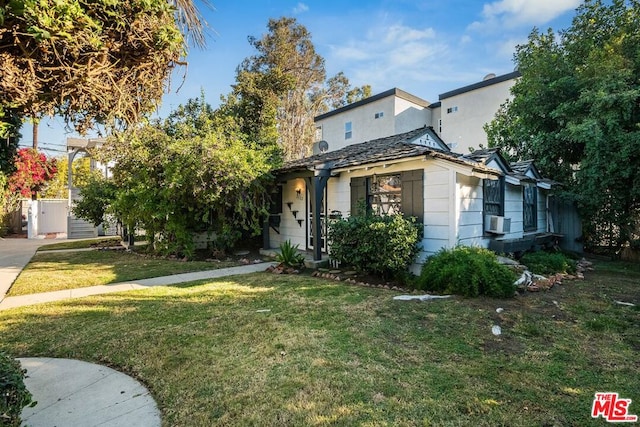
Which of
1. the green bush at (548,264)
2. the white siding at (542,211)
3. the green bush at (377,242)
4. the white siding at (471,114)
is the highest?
the white siding at (471,114)

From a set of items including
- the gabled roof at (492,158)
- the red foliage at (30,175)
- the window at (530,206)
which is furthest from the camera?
the red foliage at (30,175)

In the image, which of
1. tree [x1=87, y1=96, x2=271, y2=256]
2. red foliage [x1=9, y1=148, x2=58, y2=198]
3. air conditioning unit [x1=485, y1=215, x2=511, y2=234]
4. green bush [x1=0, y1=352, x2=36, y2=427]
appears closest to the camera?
green bush [x1=0, y1=352, x2=36, y2=427]

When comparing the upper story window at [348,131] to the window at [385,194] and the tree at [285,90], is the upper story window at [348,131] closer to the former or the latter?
the tree at [285,90]

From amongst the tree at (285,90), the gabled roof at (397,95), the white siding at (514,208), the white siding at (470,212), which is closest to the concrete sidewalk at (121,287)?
the white siding at (470,212)

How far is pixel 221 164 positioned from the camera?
30.1 feet

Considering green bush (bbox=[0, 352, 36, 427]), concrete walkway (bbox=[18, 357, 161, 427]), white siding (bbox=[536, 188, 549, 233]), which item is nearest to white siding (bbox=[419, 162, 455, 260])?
white siding (bbox=[536, 188, 549, 233])

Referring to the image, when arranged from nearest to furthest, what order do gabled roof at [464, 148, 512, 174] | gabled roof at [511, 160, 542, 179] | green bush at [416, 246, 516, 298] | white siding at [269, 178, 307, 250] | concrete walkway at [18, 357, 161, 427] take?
1. concrete walkway at [18, 357, 161, 427]
2. green bush at [416, 246, 516, 298]
3. gabled roof at [464, 148, 512, 174]
4. gabled roof at [511, 160, 542, 179]
5. white siding at [269, 178, 307, 250]

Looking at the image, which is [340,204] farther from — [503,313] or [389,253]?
[503,313]

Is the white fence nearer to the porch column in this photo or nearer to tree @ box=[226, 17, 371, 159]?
tree @ box=[226, 17, 371, 159]

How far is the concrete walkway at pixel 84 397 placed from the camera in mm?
2469

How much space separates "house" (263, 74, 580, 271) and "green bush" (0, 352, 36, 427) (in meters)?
6.69

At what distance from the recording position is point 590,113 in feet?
31.3

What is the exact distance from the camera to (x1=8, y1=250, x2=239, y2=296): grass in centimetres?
710

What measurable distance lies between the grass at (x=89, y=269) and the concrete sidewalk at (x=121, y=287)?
15.5 inches
